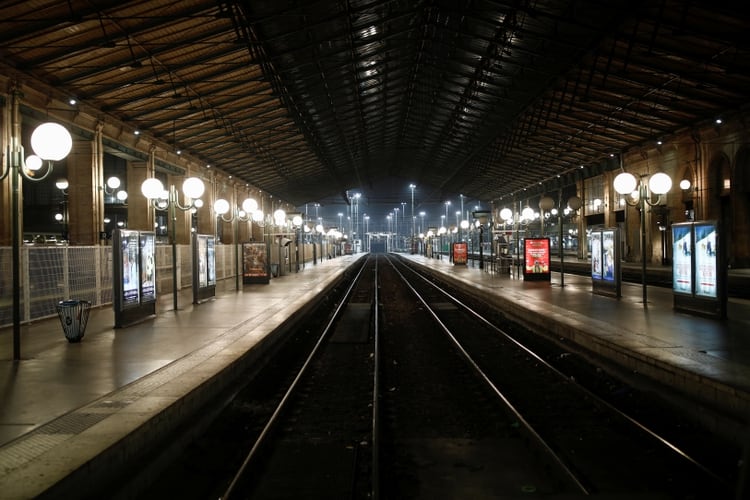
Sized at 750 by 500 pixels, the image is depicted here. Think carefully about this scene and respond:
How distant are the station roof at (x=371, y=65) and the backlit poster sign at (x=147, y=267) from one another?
6.22 metres

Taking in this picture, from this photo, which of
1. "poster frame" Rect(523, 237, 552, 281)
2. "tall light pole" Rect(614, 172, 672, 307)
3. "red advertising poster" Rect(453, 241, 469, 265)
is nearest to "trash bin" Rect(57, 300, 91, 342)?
"tall light pole" Rect(614, 172, 672, 307)

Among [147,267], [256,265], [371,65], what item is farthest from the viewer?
[371,65]

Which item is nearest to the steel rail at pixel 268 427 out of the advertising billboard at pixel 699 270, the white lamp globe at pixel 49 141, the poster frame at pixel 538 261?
the white lamp globe at pixel 49 141

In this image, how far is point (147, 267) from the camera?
13.4 meters

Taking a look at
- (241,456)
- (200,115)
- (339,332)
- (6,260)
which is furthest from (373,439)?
(200,115)

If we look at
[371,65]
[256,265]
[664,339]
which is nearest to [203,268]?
[256,265]

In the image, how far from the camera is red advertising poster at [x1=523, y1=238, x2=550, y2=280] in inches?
982

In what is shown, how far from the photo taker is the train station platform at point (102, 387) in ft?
15.0

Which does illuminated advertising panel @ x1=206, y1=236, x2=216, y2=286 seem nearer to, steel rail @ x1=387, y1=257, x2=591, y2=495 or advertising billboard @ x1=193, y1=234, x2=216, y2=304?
advertising billboard @ x1=193, y1=234, x2=216, y2=304

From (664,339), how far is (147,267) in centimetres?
1116

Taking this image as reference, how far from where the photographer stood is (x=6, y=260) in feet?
41.8

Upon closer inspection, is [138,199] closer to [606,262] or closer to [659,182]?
[606,262]

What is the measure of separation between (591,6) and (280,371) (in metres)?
17.1

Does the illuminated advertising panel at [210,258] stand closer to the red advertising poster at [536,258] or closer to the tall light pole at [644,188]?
the tall light pole at [644,188]
